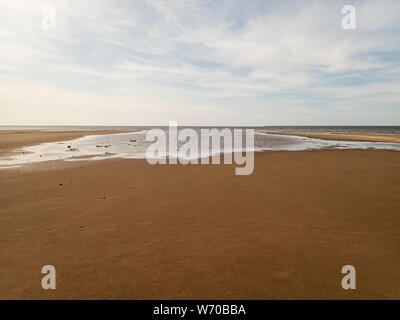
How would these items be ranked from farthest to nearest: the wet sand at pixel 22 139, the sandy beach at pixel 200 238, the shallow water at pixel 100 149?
the wet sand at pixel 22 139 < the shallow water at pixel 100 149 < the sandy beach at pixel 200 238

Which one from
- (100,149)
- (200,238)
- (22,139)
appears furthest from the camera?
(22,139)

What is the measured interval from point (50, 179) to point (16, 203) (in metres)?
3.23

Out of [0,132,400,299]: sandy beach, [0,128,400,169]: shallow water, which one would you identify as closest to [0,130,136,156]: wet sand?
[0,128,400,169]: shallow water

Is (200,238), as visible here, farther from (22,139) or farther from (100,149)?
(22,139)

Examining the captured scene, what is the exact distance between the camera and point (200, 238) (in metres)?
5.30

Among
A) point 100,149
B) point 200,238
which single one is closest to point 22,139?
point 100,149

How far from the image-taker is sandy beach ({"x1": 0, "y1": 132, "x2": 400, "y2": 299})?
3.74 meters

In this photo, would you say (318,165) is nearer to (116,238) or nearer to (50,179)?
(116,238)

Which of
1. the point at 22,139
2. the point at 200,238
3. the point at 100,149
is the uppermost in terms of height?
the point at 22,139

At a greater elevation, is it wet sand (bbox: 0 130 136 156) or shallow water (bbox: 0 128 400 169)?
wet sand (bbox: 0 130 136 156)

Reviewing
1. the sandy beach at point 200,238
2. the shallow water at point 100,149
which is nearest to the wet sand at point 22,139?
the shallow water at point 100,149

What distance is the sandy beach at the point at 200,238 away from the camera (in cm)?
374

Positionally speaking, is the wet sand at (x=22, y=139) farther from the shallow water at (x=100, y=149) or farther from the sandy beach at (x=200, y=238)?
the sandy beach at (x=200, y=238)

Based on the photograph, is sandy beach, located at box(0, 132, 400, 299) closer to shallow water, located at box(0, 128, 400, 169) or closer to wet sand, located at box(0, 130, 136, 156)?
shallow water, located at box(0, 128, 400, 169)
